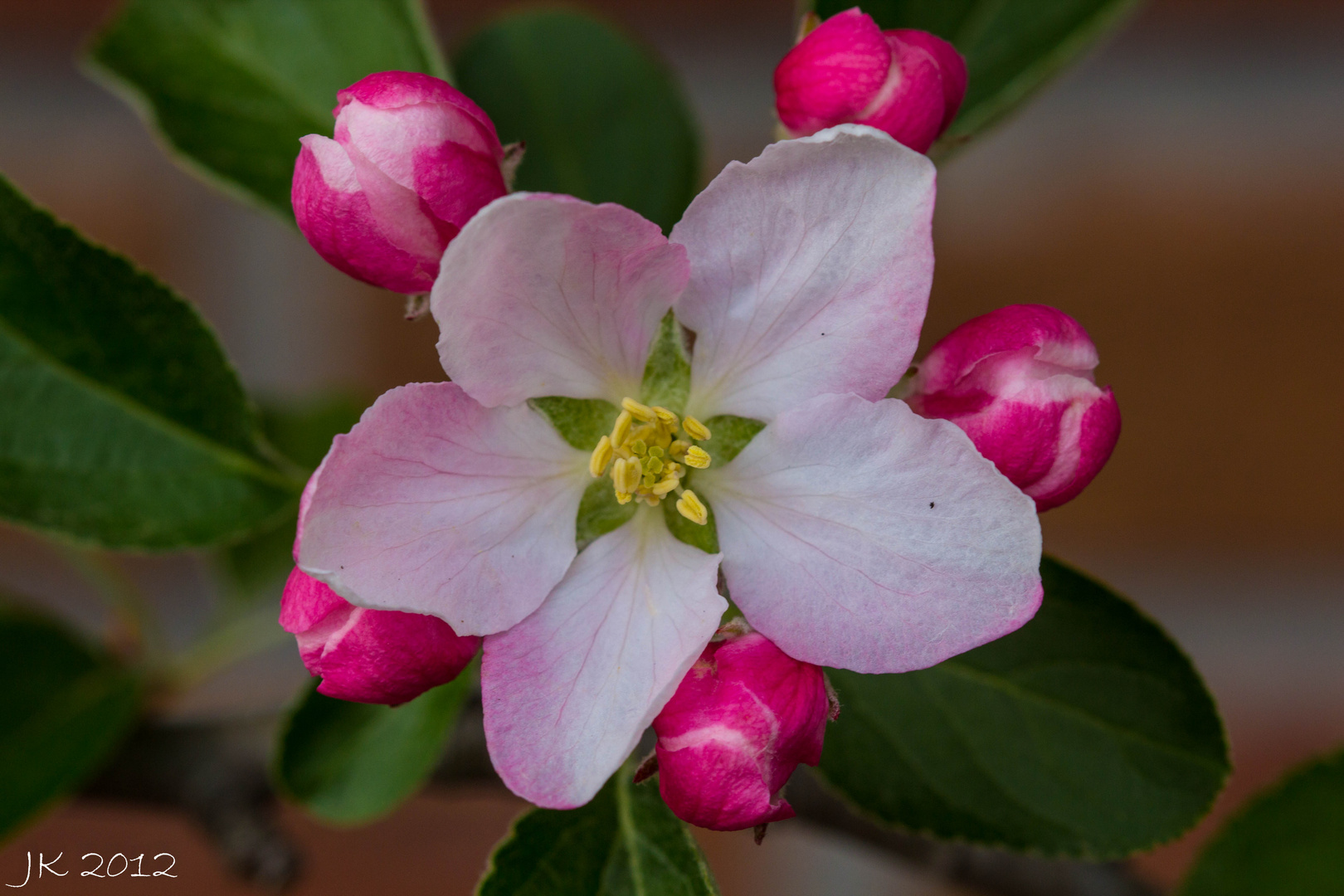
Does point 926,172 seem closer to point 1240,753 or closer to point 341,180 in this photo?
point 341,180

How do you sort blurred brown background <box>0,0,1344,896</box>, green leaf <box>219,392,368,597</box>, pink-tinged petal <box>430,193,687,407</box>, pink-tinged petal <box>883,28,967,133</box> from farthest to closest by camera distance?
blurred brown background <box>0,0,1344,896</box> → green leaf <box>219,392,368,597</box> → pink-tinged petal <box>883,28,967,133</box> → pink-tinged petal <box>430,193,687,407</box>

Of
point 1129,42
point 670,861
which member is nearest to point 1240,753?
point 1129,42

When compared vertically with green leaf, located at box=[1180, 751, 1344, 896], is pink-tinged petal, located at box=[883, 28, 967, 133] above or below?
above

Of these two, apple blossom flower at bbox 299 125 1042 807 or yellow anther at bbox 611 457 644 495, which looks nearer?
apple blossom flower at bbox 299 125 1042 807

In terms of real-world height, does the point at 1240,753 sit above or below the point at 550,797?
below

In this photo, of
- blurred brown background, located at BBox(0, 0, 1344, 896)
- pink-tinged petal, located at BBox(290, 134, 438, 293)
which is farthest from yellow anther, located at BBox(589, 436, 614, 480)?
blurred brown background, located at BBox(0, 0, 1344, 896)

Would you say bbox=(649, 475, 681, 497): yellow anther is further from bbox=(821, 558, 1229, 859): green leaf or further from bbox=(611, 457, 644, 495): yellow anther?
bbox=(821, 558, 1229, 859): green leaf

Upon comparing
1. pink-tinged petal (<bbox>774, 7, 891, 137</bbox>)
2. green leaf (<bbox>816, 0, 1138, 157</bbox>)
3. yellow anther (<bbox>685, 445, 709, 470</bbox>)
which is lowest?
yellow anther (<bbox>685, 445, 709, 470</bbox>)
